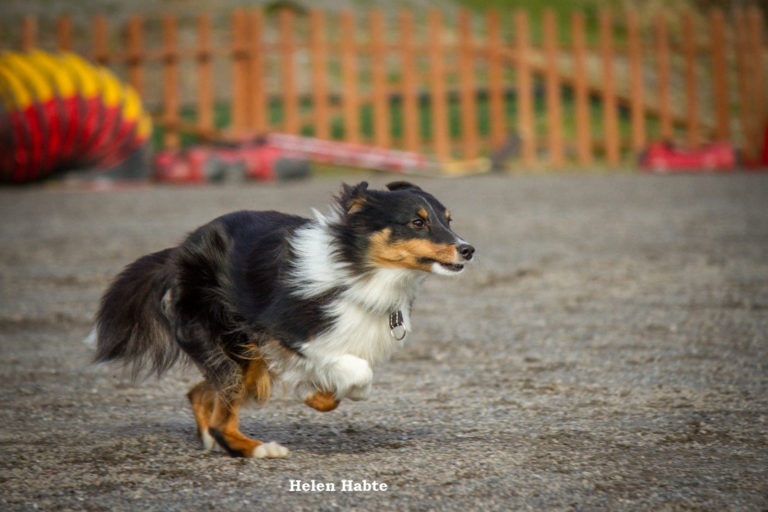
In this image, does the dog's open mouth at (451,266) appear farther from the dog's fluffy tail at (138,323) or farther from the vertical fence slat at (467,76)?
the vertical fence slat at (467,76)

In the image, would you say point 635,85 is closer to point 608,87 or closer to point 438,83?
point 608,87

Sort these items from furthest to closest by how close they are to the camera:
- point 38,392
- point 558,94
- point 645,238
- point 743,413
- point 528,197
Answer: point 558,94
point 528,197
point 645,238
point 38,392
point 743,413

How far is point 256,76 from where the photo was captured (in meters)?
19.0

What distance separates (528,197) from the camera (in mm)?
14078

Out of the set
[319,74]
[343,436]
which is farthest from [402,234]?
[319,74]

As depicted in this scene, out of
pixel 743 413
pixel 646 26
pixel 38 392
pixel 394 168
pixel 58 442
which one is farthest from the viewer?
pixel 646 26

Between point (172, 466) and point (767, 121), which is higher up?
point (767, 121)

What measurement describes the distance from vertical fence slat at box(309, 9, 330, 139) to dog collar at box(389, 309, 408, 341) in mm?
14794

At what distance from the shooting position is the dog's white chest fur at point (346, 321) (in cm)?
408

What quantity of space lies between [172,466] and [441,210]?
142cm

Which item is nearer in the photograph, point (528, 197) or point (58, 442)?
point (58, 442)

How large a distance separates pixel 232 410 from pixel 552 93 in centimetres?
1560

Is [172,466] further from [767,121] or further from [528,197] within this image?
[767,121]

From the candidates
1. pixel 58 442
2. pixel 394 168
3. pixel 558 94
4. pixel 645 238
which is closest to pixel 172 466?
pixel 58 442
